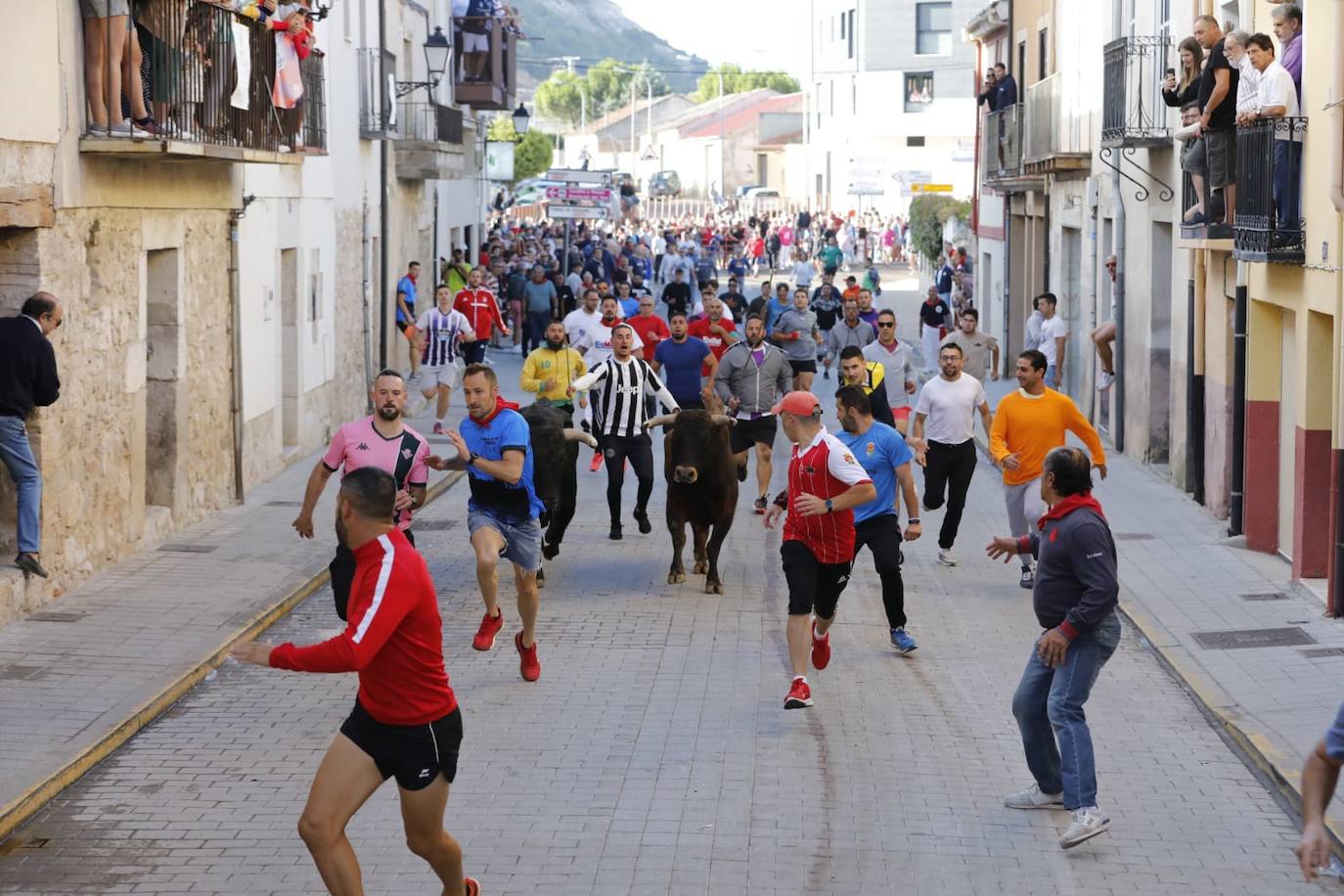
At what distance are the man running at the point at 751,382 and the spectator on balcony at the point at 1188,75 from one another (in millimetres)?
4419

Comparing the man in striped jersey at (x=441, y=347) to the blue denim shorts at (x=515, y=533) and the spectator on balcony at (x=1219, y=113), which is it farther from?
the blue denim shorts at (x=515, y=533)

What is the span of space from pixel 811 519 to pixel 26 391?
17.6ft

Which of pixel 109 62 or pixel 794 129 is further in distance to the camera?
pixel 794 129

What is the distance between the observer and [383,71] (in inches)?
1088

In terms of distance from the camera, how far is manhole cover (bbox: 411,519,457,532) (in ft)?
57.7

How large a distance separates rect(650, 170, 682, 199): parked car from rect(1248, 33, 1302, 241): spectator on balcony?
9264cm

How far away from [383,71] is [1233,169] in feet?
47.9

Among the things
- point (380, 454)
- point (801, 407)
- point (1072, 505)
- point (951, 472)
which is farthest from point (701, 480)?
point (1072, 505)

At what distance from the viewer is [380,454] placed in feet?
34.5

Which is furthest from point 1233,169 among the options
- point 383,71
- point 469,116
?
point 469,116

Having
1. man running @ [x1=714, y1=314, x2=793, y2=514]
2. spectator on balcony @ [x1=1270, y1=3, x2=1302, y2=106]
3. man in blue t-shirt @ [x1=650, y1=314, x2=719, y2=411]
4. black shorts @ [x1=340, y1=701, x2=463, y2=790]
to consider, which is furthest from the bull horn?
black shorts @ [x1=340, y1=701, x2=463, y2=790]

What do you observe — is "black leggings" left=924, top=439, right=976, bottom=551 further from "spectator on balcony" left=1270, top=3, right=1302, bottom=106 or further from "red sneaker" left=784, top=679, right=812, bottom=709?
"red sneaker" left=784, top=679, right=812, bottom=709

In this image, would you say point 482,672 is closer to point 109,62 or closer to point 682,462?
point 682,462

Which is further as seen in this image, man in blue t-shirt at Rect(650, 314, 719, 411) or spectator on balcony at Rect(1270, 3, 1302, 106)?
man in blue t-shirt at Rect(650, 314, 719, 411)
